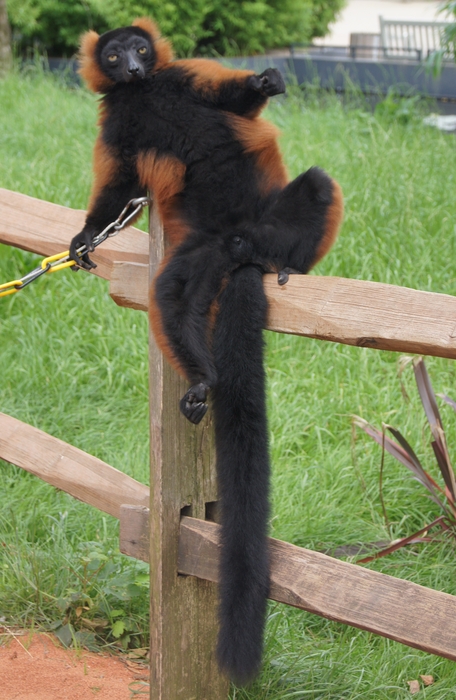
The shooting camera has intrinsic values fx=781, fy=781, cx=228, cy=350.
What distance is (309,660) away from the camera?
286 centimetres

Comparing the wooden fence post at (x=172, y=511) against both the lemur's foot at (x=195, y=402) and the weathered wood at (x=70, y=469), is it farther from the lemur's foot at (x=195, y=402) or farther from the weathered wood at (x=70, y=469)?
the weathered wood at (x=70, y=469)

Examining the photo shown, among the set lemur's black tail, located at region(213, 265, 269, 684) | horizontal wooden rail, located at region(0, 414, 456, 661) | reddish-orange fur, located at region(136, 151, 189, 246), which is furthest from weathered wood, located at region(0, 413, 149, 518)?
reddish-orange fur, located at region(136, 151, 189, 246)

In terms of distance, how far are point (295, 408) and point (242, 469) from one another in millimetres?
2214

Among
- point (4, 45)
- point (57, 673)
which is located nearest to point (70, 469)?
point (57, 673)

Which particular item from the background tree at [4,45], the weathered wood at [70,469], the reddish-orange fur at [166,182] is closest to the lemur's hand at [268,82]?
the reddish-orange fur at [166,182]

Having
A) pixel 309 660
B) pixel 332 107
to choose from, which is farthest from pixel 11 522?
pixel 332 107

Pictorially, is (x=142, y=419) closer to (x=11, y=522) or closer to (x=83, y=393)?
(x=83, y=393)

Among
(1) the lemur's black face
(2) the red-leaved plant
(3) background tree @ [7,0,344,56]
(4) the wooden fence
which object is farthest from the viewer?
(3) background tree @ [7,0,344,56]

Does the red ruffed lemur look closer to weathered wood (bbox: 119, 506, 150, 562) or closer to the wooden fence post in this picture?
the wooden fence post

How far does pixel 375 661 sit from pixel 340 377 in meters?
2.01

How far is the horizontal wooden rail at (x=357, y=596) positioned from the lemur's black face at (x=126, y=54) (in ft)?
5.28

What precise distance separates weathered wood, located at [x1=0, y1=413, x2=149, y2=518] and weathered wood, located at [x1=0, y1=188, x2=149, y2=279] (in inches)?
27.5

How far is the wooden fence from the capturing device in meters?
1.97

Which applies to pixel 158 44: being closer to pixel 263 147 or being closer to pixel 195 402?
pixel 263 147
